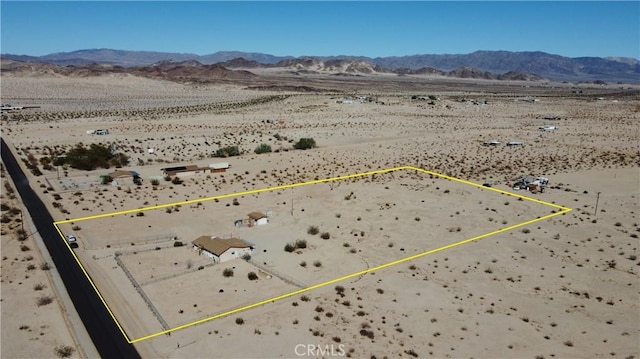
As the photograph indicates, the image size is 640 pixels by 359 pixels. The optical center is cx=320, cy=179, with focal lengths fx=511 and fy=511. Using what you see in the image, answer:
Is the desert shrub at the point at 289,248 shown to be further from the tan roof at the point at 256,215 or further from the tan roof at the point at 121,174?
the tan roof at the point at 121,174

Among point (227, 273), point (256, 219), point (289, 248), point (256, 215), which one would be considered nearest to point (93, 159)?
point (256, 215)

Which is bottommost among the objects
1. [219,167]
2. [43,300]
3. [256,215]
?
[43,300]

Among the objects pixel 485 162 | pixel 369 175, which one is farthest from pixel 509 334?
pixel 485 162

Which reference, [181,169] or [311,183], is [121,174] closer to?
[181,169]

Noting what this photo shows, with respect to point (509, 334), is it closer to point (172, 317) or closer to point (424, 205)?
point (172, 317)

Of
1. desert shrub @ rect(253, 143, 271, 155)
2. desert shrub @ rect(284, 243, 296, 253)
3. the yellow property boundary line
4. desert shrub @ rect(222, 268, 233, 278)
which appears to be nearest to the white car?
the yellow property boundary line

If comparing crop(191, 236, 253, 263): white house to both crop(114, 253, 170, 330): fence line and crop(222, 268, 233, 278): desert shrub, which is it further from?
crop(114, 253, 170, 330): fence line

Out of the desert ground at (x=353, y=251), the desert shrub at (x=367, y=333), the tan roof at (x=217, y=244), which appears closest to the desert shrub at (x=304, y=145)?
the desert ground at (x=353, y=251)
